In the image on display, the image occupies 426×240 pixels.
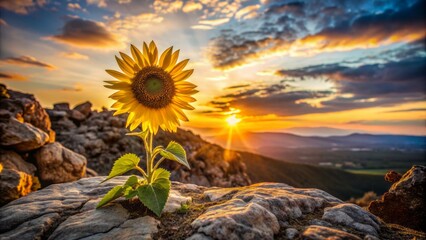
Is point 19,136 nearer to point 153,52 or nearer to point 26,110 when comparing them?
point 26,110

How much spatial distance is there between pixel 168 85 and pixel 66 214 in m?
2.99

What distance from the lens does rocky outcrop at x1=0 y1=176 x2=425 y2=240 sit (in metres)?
3.71

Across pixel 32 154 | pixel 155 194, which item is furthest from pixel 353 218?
pixel 32 154

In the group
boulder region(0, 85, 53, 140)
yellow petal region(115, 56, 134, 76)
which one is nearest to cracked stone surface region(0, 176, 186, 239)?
yellow petal region(115, 56, 134, 76)

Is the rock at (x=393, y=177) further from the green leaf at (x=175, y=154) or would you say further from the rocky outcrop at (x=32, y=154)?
the rocky outcrop at (x=32, y=154)

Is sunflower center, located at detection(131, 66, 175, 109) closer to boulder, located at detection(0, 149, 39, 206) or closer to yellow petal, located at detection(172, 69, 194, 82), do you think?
yellow petal, located at detection(172, 69, 194, 82)

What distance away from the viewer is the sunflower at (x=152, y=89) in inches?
199

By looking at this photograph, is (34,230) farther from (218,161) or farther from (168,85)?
(218,161)

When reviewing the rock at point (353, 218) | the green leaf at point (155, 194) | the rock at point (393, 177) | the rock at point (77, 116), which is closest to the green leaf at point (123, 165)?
the green leaf at point (155, 194)

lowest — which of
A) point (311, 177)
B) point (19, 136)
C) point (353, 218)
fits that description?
point (311, 177)

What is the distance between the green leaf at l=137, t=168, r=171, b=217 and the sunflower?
38.7 inches

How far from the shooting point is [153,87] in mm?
5215

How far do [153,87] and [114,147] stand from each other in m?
15.3

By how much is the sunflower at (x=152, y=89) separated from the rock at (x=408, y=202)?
207 inches
